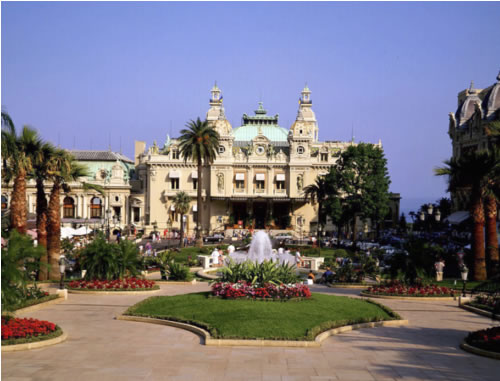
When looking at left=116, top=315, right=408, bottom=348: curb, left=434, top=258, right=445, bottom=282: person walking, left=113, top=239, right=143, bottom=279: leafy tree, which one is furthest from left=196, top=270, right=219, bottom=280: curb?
left=116, top=315, right=408, bottom=348: curb

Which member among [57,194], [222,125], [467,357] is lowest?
[467,357]

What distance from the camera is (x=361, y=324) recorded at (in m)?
21.1

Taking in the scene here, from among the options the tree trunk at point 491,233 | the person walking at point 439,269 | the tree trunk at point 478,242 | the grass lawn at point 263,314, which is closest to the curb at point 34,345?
the grass lawn at point 263,314

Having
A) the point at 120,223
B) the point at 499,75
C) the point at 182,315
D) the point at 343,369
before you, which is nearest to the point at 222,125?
the point at 120,223

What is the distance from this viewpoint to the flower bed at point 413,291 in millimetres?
28438

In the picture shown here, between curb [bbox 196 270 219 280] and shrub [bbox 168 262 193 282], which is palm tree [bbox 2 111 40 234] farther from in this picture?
curb [bbox 196 270 219 280]

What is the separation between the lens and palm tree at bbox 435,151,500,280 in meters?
35.1

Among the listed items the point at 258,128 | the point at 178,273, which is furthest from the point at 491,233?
the point at 258,128

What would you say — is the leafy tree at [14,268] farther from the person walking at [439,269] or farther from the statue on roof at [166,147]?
the statue on roof at [166,147]

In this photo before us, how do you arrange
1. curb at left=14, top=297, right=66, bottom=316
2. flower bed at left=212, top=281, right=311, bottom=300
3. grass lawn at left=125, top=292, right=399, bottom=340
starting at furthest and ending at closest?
flower bed at left=212, top=281, right=311, bottom=300, curb at left=14, top=297, right=66, bottom=316, grass lawn at left=125, top=292, right=399, bottom=340

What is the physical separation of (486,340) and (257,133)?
8015 centimetres

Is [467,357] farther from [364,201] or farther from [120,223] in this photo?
[120,223]

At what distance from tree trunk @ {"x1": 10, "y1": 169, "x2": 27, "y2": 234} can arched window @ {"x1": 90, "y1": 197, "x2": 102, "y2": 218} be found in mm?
56079

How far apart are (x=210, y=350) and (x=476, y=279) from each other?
2246cm
